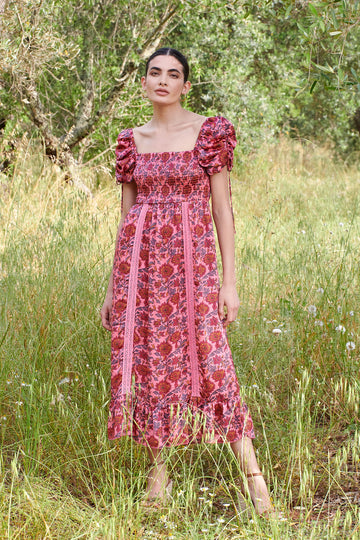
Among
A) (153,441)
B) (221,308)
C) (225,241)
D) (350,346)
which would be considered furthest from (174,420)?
(350,346)

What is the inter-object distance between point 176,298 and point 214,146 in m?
0.61

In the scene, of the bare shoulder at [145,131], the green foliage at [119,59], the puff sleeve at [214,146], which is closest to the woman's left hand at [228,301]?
the puff sleeve at [214,146]

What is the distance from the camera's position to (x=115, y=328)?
8.58 ft

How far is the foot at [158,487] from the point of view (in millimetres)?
2451

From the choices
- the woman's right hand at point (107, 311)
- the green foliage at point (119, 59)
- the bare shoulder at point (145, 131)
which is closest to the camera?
the bare shoulder at point (145, 131)

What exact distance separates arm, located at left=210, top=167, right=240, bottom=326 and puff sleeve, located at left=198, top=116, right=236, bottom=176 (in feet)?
0.15

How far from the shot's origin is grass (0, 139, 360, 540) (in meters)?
2.26

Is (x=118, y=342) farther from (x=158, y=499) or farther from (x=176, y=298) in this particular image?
(x=158, y=499)

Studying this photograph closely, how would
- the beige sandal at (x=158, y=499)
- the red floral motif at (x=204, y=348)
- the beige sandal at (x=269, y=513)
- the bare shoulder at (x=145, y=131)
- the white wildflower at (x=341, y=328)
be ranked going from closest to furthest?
1. the beige sandal at (x=269, y=513)
2. the beige sandal at (x=158, y=499)
3. the red floral motif at (x=204, y=348)
4. the bare shoulder at (x=145, y=131)
5. the white wildflower at (x=341, y=328)

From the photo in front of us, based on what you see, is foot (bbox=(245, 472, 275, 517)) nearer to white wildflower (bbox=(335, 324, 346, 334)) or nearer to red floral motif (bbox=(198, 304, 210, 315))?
red floral motif (bbox=(198, 304, 210, 315))

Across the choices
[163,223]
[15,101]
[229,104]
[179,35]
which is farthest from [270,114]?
[163,223]

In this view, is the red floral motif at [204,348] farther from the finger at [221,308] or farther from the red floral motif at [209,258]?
the red floral motif at [209,258]

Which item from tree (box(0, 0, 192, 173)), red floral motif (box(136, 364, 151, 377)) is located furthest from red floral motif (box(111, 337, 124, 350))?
tree (box(0, 0, 192, 173))

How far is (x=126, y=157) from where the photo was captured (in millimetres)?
2713
